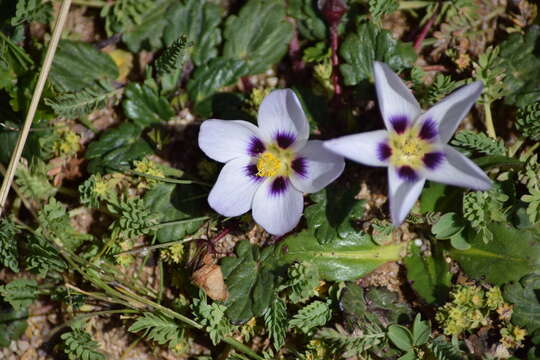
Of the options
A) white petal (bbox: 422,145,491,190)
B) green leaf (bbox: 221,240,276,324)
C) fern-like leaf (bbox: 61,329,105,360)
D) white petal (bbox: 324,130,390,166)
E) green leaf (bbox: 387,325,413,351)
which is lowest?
fern-like leaf (bbox: 61,329,105,360)

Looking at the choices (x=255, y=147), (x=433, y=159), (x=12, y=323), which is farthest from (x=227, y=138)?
(x=12, y=323)

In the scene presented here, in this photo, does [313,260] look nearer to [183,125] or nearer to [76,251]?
[183,125]

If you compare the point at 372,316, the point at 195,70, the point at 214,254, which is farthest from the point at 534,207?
the point at 195,70

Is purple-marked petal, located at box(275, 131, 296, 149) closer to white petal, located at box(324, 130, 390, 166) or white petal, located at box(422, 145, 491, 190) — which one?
white petal, located at box(324, 130, 390, 166)

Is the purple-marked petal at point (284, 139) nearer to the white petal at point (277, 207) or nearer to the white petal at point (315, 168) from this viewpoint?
the white petal at point (315, 168)

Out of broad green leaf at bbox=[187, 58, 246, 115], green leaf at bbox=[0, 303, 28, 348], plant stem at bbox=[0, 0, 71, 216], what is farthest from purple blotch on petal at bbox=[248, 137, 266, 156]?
green leaf at bbox=[0, 303, 28, 348]
